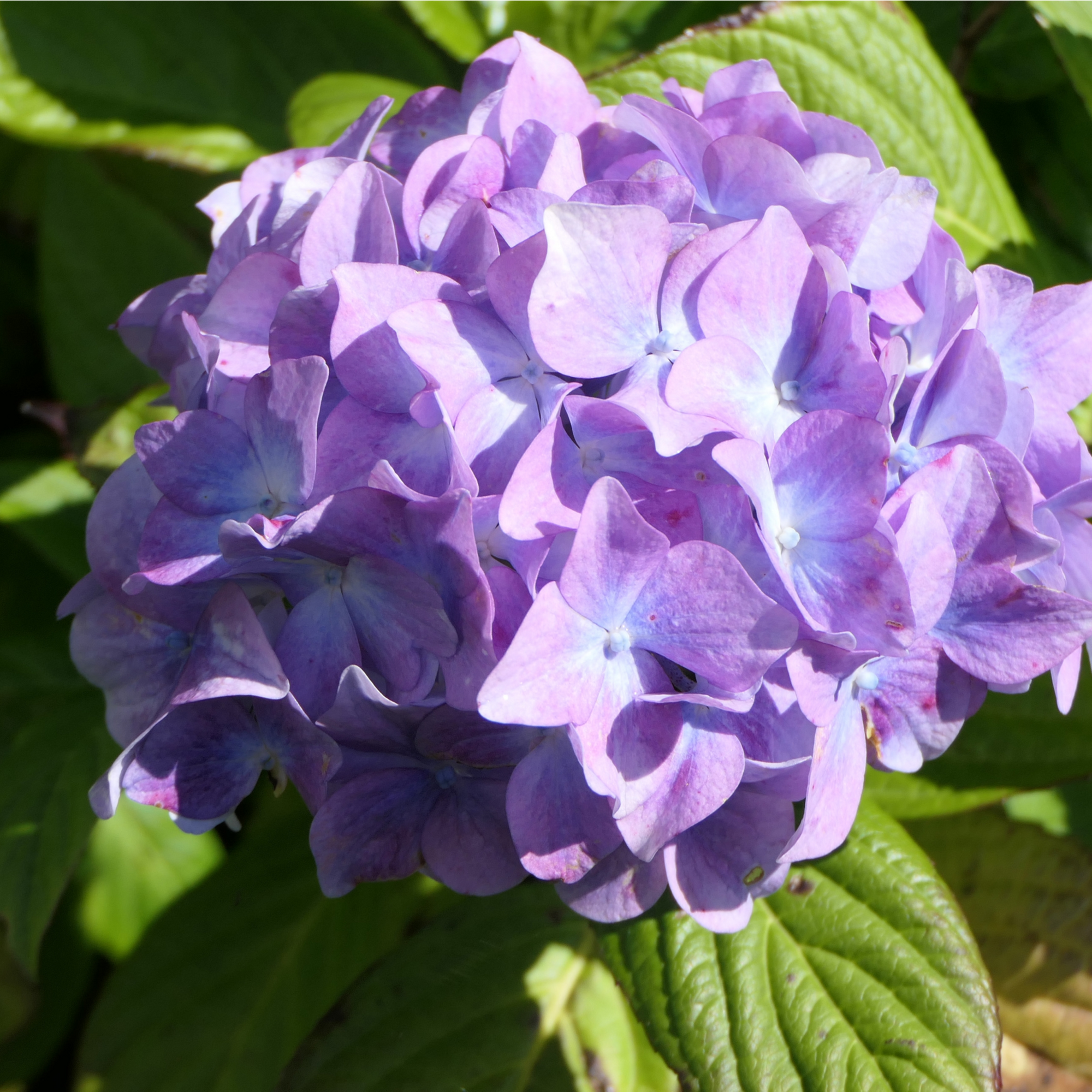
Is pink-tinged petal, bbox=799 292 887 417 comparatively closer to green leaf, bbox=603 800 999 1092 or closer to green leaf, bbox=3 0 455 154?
green leaf, bbox=603 800 999 1092

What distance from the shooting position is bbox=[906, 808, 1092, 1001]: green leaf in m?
1.12

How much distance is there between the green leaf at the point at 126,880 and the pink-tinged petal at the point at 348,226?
1.10m

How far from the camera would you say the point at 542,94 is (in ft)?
2.33

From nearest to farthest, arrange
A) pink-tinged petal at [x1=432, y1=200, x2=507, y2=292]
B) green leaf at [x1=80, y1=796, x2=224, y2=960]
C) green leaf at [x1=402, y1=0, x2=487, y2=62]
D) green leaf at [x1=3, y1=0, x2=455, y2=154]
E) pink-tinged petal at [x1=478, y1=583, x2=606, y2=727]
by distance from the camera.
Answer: pink-tinged petal at [x1=478, y1=583, x2=606, y2=727] < pink-tinged petal at [x1=432, y1=200, x2=507, y2=292] < green leaf at [x1=402, y1=0, x2=487, y2=62] < green leaf at [x1=3, y1=0, x2=455, y2=154] < green leaf at [x1=80, y1=796, x2=224, y2=960]

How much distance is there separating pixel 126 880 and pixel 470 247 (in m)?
1.24

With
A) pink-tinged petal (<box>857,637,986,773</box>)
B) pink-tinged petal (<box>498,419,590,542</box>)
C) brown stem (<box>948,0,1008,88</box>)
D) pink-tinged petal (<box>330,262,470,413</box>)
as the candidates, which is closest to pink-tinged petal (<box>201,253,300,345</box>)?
pink-tinged petal (<box>330,262,470,413</box>)

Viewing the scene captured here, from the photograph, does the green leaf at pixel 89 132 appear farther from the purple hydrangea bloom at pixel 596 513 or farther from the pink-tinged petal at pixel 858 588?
the pink-tinged petal at pixel 858 588

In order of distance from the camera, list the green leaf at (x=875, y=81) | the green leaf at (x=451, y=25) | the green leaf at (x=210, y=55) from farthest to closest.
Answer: the green leaf at (x=210, y=55)
the green leaf at (x=451, y=25)
the green leaf at (x=875, y=81)

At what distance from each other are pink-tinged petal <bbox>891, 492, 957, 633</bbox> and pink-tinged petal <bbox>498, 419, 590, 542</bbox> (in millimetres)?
186

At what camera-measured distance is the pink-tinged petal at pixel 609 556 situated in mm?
526

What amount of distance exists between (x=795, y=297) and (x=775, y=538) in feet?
0.50

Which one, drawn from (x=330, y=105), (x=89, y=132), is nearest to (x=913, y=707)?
(x=330, y=105)

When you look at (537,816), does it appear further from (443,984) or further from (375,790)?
(443,984)

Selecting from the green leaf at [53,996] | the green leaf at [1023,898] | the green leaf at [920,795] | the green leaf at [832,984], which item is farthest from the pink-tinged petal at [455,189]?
the green leaf at [53,996]
